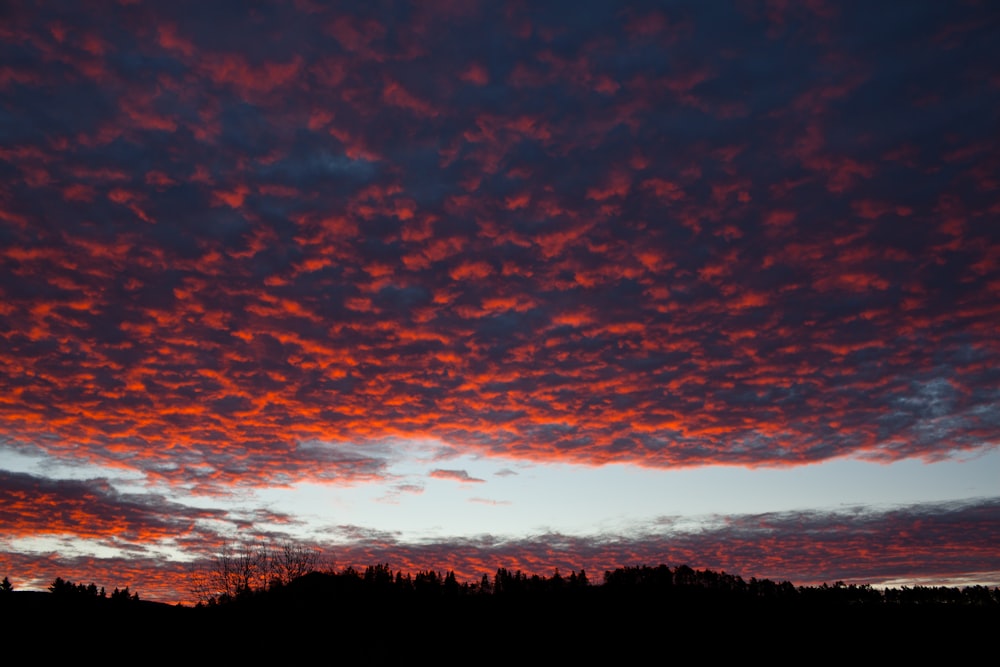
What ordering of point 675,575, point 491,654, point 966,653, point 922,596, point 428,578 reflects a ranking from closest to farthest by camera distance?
point 491,654 → point 966,653 → point 922,596 → point 675,575 → point 428,578

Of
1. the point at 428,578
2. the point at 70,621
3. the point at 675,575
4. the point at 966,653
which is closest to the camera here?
the point at 70,621

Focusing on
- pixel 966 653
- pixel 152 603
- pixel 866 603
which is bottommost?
pixel 966 653

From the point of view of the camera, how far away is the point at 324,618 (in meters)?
74.1

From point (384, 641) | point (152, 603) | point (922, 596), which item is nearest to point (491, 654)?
point (384, 641)

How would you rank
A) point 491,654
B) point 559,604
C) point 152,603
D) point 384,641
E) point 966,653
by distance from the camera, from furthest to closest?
point 559,604 < point 966,653 < point 491,654 < point 384,641 < point 152,603

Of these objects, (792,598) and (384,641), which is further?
(792,598)

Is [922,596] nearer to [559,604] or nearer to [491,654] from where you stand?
[559,604]

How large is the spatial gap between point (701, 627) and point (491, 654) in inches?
1169

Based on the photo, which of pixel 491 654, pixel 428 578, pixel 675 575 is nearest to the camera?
pixel 491 654

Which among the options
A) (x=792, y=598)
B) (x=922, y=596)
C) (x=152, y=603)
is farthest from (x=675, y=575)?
(x=152, y=603)

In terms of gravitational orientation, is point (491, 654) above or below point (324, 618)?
below

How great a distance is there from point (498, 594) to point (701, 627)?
99.2 ft

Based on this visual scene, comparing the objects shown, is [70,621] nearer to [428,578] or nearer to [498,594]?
[498,594]

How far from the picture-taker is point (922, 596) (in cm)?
9981
